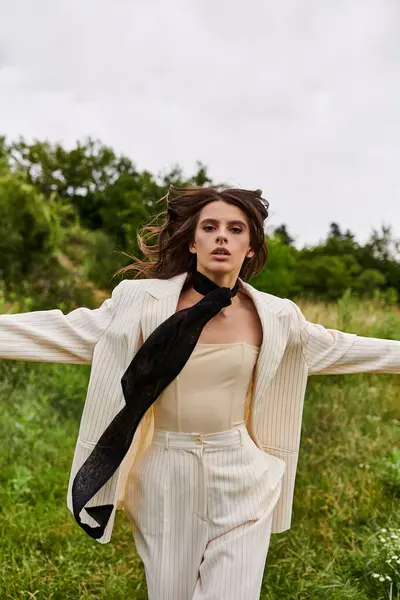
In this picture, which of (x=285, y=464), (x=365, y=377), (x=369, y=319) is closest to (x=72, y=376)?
(x=365, y=377)

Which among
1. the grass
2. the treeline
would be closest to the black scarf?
the grass

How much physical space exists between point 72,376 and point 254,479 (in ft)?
14.0

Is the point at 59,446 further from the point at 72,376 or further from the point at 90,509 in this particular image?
the point at 90,509

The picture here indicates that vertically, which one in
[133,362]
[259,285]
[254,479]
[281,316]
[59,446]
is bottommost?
[59,446]

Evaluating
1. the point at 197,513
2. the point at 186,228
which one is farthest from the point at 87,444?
the point at 186,228

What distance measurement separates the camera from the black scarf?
1.99 meters

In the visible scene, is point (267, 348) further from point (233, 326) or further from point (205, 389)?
point (205, 389)

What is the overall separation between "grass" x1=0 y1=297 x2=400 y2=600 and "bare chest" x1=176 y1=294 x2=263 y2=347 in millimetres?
1505

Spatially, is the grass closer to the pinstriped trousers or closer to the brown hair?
the pinstriped trousers

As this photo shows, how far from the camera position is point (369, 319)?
7.12 m

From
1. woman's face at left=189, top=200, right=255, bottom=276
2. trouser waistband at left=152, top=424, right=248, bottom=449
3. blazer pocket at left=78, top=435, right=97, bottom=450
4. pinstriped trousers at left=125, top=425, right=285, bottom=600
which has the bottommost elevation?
pinstriped trousers at left=125, top=425, right=285, bottom=600

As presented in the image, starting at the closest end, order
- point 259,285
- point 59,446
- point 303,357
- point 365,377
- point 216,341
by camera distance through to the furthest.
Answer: point 216,341
point 303,357
point 59,446
point 365,377
point 259,285

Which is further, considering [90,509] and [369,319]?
[369,319]

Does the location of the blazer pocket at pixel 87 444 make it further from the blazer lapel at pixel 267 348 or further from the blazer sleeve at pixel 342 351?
the blazer sleeve at pixel 342 351
